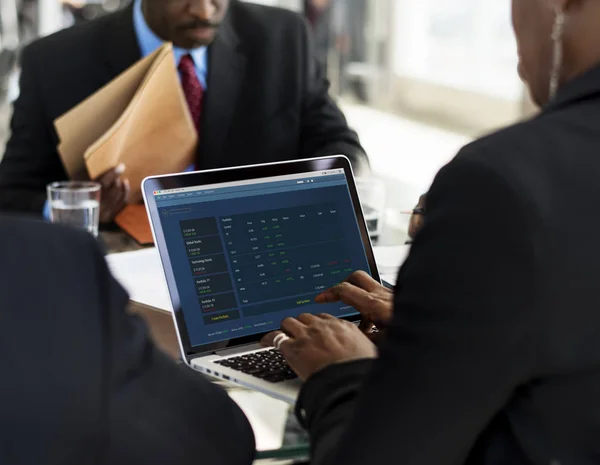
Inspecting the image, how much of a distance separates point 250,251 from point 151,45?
1154 millimetres

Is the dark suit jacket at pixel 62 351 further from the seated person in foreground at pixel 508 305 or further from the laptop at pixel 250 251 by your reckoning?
the laptop at pixel 250 251

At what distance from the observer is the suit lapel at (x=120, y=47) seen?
7.26 ft

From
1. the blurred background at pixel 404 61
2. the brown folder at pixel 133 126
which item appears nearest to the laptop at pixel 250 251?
the brown folder at pixel 133 126

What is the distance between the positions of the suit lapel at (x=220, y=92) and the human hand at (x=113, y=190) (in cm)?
35

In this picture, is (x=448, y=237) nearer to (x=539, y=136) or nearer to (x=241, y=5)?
(x=539, y=136)

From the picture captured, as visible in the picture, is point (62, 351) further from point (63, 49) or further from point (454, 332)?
point (63, 49)

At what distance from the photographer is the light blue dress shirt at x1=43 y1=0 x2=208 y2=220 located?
2217 mm

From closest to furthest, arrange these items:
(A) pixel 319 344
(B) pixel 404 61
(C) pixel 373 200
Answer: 1. (A) pixel 319 344
2. (C) pixel 373 200
3. (B) pixel 404 61

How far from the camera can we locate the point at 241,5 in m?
2.40

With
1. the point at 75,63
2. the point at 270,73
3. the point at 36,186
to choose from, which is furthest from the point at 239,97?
the point at 36,186

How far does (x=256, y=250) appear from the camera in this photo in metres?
1.25

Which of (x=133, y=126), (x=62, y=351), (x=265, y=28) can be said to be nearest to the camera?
(x=62, y=351)

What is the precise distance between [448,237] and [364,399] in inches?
6.5

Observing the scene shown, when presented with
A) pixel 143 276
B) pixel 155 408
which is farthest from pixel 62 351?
pixel 143 276
